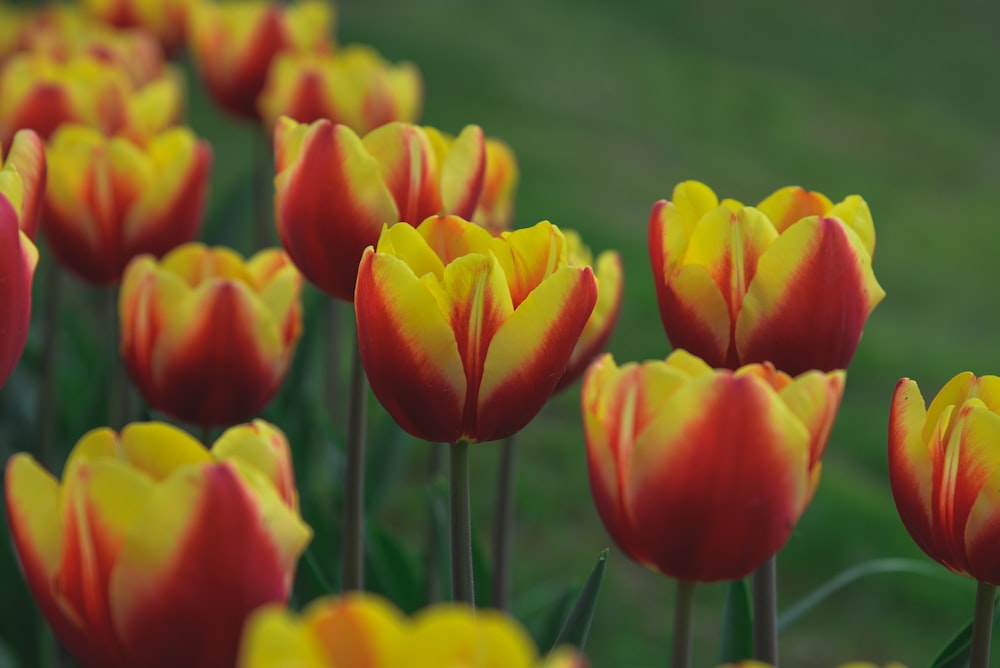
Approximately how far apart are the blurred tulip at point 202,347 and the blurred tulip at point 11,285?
27 centimetres

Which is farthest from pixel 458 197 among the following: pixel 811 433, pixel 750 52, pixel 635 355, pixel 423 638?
pixel 750 52

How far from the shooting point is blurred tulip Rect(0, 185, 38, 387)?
2.31 feet

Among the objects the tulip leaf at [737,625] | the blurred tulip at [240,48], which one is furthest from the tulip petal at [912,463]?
the blurred tulip at [240,48]

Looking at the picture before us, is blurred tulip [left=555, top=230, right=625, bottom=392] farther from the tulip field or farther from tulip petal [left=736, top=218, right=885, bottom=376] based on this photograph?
tulip petal [left=736, top=218, right=885, bottom=376]

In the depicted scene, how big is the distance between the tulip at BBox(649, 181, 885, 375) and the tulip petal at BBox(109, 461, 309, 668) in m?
0.31

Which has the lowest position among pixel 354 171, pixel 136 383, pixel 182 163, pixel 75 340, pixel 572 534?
pixel 572 534

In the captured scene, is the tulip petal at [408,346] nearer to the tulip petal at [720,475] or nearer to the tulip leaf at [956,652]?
the tulip petal at [720,475]

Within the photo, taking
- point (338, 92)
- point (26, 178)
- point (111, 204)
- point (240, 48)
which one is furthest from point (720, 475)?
point (240, 48)

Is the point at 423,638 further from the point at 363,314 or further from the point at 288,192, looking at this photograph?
the point at 288,192

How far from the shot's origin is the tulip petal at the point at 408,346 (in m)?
0.69

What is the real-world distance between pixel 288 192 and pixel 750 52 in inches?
196

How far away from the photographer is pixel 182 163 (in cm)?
125

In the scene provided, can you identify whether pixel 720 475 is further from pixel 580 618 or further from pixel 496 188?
pixel 496 188

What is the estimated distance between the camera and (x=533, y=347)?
0.70m
